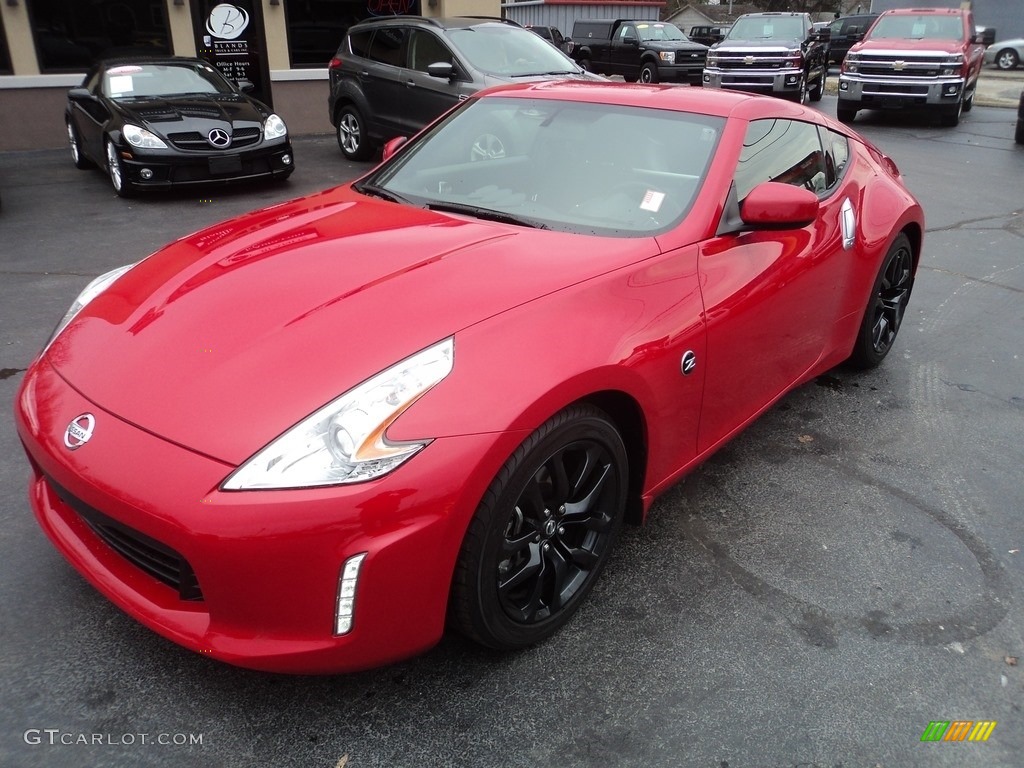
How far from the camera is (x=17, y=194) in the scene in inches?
346

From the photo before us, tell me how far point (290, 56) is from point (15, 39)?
12.3 ft

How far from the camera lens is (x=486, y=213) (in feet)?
9.95

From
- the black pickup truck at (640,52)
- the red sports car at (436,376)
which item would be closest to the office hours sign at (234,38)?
the black pickup truck at (640,52)

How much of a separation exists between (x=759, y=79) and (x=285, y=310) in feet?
55.9

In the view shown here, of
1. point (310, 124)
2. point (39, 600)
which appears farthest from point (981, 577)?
point (310, 124)

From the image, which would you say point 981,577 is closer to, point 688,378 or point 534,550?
point 688,378

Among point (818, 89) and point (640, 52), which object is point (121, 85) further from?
point (818, 89)

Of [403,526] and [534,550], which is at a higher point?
[403,526]

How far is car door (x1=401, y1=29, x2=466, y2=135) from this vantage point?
30.8ft

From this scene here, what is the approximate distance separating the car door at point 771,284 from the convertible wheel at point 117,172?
272 inches

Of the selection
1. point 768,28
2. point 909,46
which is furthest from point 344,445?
point 768,28

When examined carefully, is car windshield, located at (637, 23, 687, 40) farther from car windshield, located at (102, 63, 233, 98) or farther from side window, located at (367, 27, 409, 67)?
car windshield, located at (102, 63, 233, 98)

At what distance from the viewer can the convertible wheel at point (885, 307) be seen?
4.17m

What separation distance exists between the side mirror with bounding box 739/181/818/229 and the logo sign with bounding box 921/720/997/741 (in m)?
1.64
